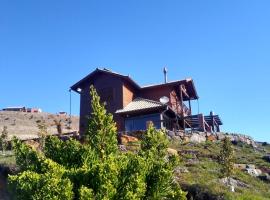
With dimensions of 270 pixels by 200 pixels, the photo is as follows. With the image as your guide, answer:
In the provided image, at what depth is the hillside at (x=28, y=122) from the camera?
71088 millimetres

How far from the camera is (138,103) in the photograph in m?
40.9

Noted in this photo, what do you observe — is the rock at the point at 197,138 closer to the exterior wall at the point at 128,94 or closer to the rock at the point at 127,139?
the rock at the point at 127,139

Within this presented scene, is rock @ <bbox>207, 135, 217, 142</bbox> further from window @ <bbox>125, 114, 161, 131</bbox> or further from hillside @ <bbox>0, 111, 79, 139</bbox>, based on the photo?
hillside @ <bbox>0, 111, 79, 139</bbox>

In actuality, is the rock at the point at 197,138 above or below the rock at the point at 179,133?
below

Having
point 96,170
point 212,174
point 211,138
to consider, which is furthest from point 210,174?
point 211,138

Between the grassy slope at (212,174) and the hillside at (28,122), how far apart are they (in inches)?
1478

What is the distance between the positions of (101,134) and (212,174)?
432 inches

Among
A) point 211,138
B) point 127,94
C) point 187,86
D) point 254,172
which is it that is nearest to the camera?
point 254,172

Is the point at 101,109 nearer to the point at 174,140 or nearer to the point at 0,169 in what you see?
the point at 0,169

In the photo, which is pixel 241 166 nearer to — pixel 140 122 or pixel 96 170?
pixel 140 122

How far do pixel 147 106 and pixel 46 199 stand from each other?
85.9ft

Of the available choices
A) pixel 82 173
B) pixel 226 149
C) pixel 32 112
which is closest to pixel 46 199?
pixel 82 173

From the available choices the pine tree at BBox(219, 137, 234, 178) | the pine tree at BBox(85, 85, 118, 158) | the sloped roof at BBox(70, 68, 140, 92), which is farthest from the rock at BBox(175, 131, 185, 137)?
the pine tree at BBox(85, 85, 118, 158)

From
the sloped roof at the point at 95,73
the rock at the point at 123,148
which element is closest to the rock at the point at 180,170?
the rock at the point at 123,148
